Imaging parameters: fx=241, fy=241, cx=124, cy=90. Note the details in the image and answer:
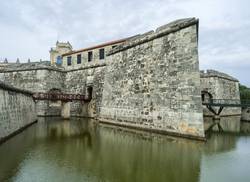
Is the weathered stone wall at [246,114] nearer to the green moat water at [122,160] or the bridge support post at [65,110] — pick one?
the green moat water at [122,160]

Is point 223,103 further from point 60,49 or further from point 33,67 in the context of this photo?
point 60,49

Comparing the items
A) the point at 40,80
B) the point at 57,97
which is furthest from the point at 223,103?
the point at 40,80

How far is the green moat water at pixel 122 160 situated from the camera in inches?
229

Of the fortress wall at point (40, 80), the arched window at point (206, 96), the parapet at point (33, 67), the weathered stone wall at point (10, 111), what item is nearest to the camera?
the weathered stone wall at point (10, 111)

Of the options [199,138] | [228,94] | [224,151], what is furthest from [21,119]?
[228,94]

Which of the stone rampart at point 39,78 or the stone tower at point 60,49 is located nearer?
the stone rampart at point 39,78

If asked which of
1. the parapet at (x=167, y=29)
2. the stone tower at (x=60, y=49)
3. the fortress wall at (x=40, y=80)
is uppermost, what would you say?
the stone tower at (x=60, y=49)

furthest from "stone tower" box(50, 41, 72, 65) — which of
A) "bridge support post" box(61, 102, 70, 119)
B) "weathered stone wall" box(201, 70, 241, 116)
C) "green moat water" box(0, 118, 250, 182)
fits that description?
"green moat water" box(0, 118, 250, 182)

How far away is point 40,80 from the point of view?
23047mm

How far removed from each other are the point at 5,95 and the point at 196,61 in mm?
8683

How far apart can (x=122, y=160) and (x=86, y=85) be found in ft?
53.8

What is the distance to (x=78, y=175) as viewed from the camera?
582cm

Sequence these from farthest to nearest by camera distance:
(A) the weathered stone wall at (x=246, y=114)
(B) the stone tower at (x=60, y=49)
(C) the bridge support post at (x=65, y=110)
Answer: (B) the stone tower at (x=60, y=49)
(A) the weathered stone wall at (x=246, y=114)
(C) the bridge support post at (x=65, y=110)

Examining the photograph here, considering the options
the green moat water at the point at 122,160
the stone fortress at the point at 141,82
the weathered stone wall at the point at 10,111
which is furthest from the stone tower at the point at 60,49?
the green moat water at the point at 122,160
